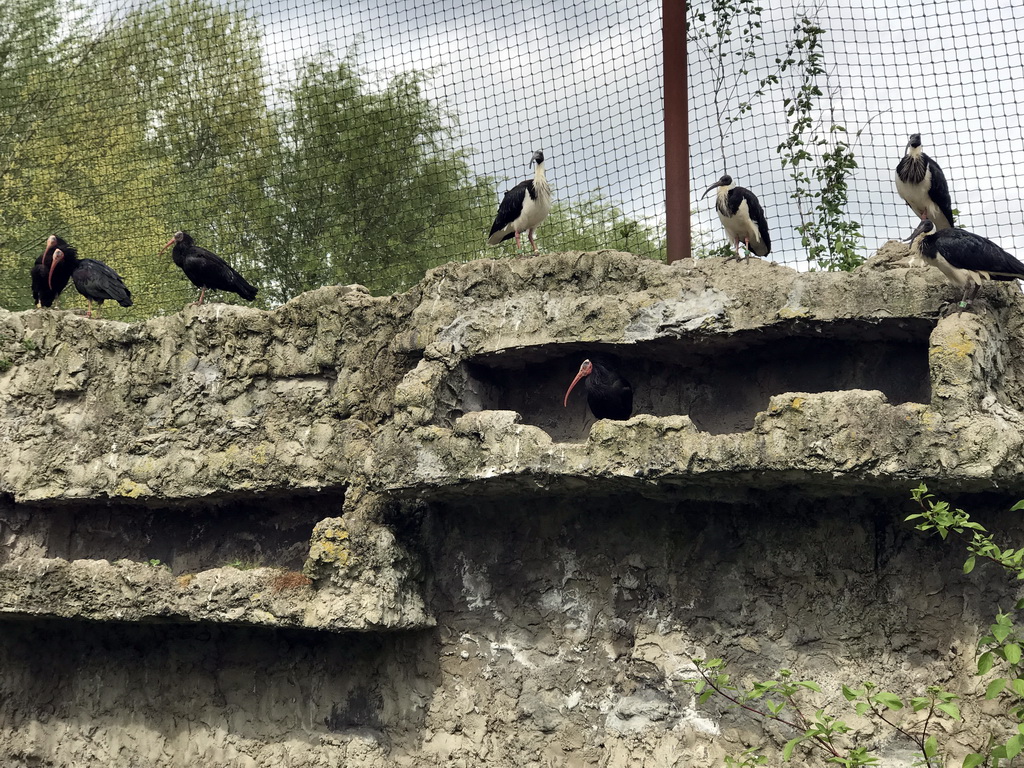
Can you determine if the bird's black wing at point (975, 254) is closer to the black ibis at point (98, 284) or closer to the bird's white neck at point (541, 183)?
the bird's white neck at point (541, 183)

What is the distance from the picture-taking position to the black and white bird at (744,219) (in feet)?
23.0

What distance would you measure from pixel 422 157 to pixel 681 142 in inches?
152

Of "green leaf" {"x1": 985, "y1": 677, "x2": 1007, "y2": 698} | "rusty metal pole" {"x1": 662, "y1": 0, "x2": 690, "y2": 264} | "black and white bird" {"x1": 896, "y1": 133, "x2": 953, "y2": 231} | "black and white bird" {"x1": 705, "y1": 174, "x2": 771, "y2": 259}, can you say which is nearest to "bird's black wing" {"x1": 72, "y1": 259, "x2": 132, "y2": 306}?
"rusty metal pole" {"x1": 662, "y1": 0, "x2": 690, "y2": 264}

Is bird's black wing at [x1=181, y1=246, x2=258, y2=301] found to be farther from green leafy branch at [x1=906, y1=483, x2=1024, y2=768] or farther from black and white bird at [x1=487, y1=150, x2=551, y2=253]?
green leafy branch at [x1=906, y1=483, x2=1024, y2=768]

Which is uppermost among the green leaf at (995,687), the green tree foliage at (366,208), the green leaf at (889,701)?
the green tree foliage at (366,208)

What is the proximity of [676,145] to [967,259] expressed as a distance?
1808 millimetres

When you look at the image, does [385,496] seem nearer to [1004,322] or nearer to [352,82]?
[1004,322]

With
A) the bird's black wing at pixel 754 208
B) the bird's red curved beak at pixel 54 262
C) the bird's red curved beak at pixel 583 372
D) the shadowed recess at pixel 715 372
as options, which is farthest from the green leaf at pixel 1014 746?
the bird's red curved beak at pixel 54 262

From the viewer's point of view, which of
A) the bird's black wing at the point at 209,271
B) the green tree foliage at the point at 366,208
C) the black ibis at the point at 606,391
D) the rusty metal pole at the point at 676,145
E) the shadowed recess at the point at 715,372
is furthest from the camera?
the green tree foliage at the point at 366,208

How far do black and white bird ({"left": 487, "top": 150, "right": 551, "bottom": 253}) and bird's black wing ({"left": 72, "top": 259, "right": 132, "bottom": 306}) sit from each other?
281 centimetres

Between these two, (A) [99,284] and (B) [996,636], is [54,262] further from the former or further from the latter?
(B) [996,636]

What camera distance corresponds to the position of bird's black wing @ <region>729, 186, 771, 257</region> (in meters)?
7.00

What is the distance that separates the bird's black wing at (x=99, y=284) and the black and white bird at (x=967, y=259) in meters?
5.40

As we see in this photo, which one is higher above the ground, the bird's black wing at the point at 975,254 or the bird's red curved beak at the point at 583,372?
the bird's black wing at the point at 975,254
